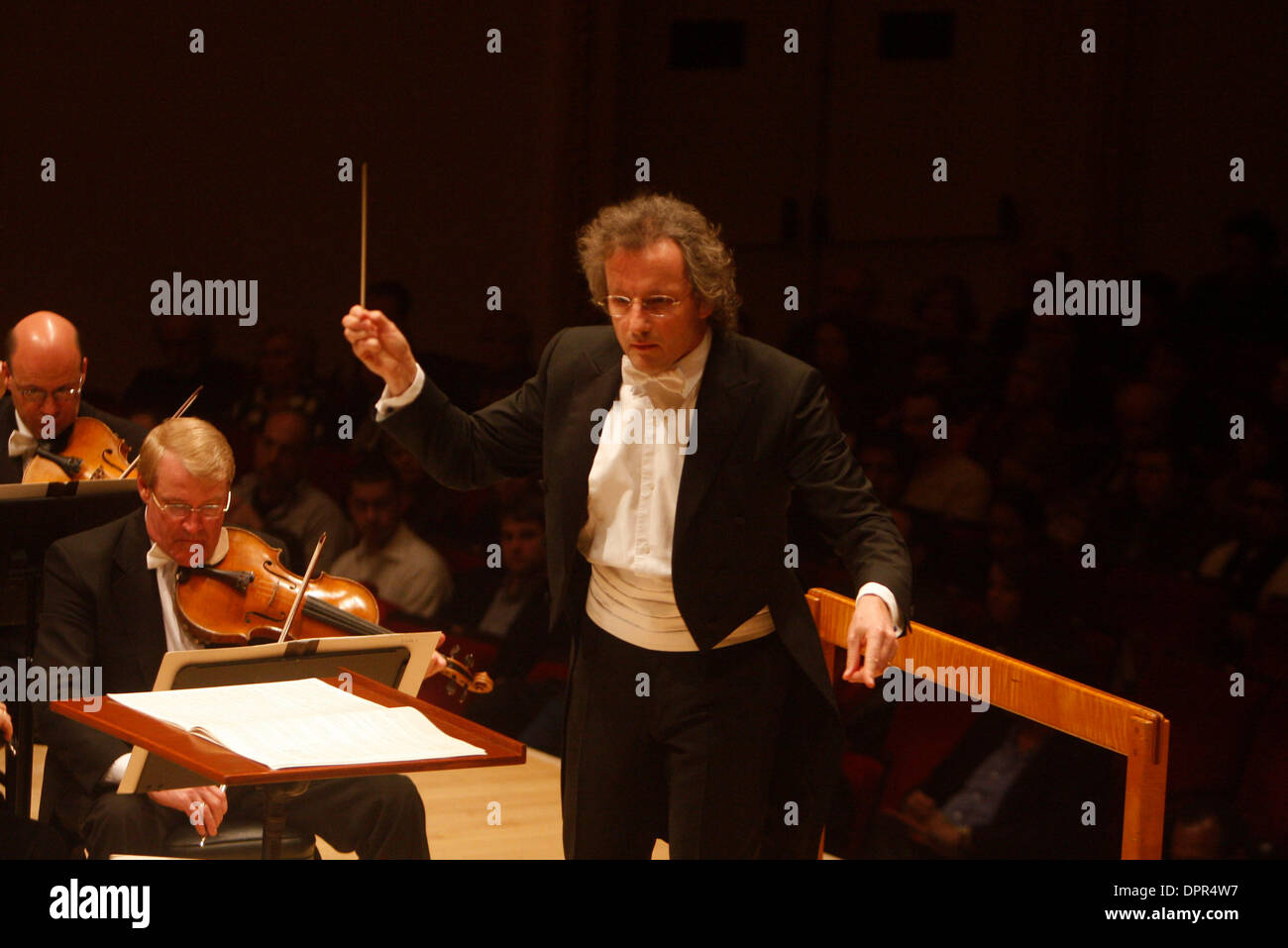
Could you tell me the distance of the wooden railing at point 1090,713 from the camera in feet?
5.67

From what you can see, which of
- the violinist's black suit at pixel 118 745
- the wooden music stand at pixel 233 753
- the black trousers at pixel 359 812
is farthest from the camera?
the black trousers at pixel 359 812

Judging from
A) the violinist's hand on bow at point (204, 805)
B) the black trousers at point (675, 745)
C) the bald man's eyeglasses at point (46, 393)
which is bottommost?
the violinist's hand on bow at point (204, 805)

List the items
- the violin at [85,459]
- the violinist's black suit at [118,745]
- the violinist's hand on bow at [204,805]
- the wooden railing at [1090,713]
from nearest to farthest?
the wooden railing at [1090,713], the violinist's hand on bow at [204,805], the violinist's black suit at [118,745], the violin at [85,459]

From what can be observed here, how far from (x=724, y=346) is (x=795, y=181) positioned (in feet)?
12.8

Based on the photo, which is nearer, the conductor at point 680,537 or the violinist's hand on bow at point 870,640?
the violinist's hand on bow at point 870,640

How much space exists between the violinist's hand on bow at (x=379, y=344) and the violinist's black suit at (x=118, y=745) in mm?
852

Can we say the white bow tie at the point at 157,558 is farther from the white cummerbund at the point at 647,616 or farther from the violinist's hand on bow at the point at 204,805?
the white cummerbund at the point at 647,616

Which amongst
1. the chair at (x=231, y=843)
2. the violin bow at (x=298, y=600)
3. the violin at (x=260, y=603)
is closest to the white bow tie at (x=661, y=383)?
the violin bow at (x=298, y=600)

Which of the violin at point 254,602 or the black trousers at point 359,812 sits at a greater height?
the violin at point 254,602

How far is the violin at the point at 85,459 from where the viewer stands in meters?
2.90

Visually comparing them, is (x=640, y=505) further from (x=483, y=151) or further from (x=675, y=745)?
(x=483, y=151)

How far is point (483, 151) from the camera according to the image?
19.2 feet
